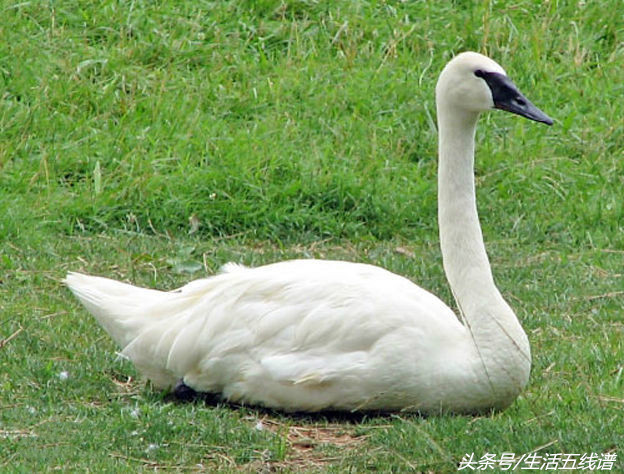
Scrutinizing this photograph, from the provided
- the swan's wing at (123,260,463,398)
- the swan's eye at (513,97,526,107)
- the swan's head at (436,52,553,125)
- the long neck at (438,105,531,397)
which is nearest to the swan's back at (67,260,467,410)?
the swan's wing at (123,260,463,398)

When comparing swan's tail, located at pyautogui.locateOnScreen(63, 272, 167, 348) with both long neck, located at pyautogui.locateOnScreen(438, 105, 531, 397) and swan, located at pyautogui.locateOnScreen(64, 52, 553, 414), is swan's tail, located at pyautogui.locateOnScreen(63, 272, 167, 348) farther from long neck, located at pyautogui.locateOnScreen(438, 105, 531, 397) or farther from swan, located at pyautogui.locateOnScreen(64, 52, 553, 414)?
long neck, located at pyautogui.locateOnScreen(438, 105, 531, 397)

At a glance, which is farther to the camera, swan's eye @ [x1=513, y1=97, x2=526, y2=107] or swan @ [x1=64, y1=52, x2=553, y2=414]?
swan's eye @ [x1=513, y1=97, x2=526, y2=107]

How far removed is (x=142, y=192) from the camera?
897 centimetres

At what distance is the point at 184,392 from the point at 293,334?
552 mm

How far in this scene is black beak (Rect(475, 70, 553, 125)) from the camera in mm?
5984

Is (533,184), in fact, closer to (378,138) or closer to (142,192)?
(378,138)

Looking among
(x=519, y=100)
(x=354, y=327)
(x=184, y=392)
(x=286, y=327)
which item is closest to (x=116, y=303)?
(x=184, y=392)

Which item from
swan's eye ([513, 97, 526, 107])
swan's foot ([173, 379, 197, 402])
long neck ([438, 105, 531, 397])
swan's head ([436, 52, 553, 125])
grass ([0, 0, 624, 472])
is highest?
swan's head ([436, 52, 553, 125])

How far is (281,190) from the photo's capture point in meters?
9.03

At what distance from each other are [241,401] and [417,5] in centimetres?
631

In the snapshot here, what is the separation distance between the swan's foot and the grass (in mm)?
112

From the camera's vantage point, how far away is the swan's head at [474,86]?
19.6ft

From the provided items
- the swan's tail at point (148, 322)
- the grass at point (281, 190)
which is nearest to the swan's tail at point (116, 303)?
the swan's tail at point (148, 322)

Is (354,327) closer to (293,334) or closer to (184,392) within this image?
(293,334)
